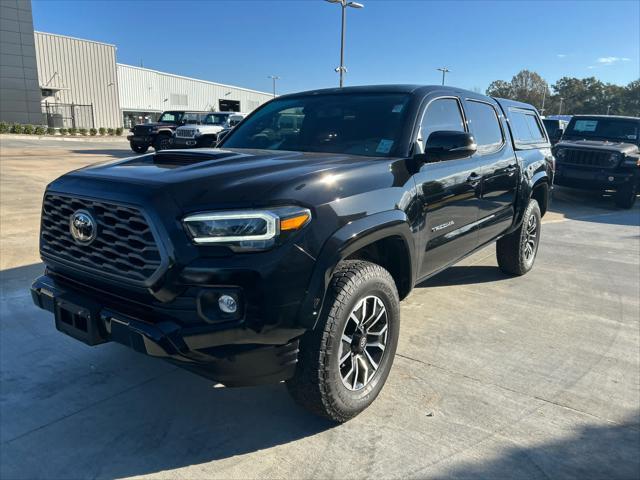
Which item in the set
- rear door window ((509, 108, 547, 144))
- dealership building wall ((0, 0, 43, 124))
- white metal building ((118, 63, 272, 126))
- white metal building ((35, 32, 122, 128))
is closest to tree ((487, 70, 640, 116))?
white metal building ((118, 63, 272, 126))

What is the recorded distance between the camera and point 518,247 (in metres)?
5.34

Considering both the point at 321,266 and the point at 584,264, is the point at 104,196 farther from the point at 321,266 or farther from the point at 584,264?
the point at 584,264

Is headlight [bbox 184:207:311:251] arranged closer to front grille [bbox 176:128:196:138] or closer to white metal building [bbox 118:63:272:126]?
front grille [bbox 176:128:196:138]

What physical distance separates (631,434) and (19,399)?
3.48 metres

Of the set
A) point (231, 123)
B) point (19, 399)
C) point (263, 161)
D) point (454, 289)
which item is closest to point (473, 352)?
point (454, 289)

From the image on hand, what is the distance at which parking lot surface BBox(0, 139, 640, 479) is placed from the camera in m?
2.45

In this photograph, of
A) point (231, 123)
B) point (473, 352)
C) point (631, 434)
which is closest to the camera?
point (631, 434)

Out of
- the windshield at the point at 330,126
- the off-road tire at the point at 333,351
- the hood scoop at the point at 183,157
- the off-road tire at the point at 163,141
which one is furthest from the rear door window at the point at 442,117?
the off-road tire at the point at 163,141

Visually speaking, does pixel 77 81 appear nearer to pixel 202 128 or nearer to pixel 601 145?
pixel 202 128

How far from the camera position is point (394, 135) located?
331 centimetres

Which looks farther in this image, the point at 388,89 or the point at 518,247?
the point at 518,247

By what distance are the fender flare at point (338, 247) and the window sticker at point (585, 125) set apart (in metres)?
11.6

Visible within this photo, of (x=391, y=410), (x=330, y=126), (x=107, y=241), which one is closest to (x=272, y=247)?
(x=107, y=241)

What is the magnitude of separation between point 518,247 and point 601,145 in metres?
7.63
